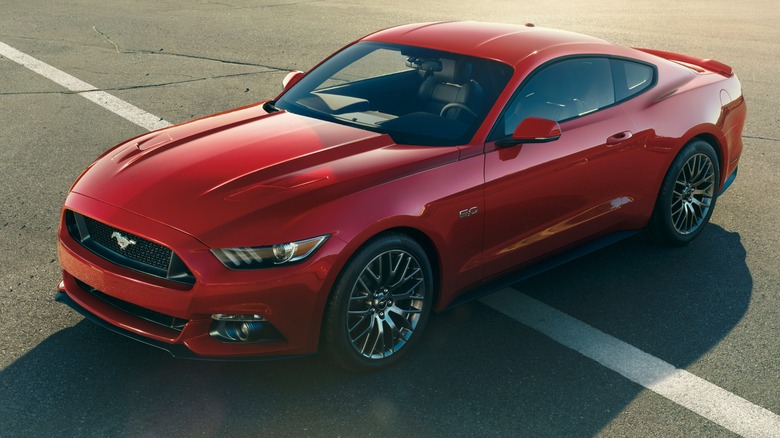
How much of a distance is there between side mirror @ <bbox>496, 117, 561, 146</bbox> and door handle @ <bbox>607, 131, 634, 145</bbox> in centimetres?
76

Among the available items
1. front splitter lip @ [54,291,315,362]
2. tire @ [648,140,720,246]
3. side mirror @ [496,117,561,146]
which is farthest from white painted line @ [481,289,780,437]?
front splitter lip @ [54,291,315,362]

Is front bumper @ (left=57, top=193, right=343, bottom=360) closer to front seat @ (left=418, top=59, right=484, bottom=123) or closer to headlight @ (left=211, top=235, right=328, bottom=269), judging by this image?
headlight @ (left=211, top=235, right=328, bottom=269)

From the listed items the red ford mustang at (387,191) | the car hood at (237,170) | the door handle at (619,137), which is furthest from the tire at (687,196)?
the car hood at (237,170)

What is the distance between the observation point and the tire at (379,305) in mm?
4625

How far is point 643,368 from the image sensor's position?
5.10 metres

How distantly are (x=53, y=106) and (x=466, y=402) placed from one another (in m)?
7.05

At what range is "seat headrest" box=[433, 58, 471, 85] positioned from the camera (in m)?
5.73

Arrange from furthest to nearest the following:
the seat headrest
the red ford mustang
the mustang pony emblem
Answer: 1. the seat headrest
2. the mustang pony emblem
3. the red ford mustang

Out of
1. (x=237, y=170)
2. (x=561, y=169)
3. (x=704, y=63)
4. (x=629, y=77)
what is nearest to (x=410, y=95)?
(x=561, y=169)

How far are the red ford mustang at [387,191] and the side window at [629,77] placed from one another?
25 mm

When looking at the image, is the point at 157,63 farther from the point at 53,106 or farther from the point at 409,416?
the point at 409,416

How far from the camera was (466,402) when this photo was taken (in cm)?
471

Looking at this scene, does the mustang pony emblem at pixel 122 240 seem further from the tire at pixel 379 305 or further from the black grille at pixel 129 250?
the tire at pixel 379 305

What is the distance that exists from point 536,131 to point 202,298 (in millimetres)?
2110
